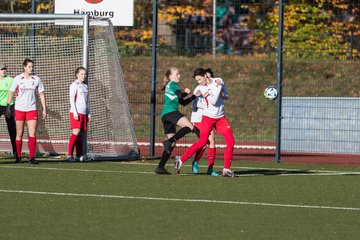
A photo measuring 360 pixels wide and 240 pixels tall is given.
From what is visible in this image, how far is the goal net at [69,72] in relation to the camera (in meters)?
20.2

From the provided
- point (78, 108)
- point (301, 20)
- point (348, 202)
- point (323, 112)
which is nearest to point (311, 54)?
point (301, 20)

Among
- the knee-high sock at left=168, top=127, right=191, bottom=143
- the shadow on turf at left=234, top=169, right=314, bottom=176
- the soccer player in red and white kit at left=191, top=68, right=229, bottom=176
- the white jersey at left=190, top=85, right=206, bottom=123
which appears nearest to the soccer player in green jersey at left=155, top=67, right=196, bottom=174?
the knee-high sock at left=168, top=127, right=191, bottom=143

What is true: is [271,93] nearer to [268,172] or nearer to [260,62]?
A: [268,172]

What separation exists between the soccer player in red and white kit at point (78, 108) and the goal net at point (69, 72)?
0.79 m

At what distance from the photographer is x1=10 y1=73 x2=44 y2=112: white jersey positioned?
1855cm

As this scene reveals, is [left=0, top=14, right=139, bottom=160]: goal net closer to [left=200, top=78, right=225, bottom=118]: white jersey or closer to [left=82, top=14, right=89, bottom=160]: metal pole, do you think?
[left=82, top=14, right=89, bottom=160]: metal pole

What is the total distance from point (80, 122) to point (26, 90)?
1.26 m

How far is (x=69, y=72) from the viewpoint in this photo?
20.9 m

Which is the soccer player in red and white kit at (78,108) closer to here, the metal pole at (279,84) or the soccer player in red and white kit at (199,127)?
the soccer player in red and white kit at (199,127)

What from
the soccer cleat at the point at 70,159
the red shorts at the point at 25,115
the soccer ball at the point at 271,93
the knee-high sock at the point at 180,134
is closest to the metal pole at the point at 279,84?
the soccer ball at the point at 271,93

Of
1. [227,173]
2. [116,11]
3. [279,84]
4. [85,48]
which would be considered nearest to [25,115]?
[85,48]

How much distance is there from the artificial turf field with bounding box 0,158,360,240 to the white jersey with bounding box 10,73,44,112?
106 centimetres

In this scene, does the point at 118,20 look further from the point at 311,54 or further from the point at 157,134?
the point at 311,54

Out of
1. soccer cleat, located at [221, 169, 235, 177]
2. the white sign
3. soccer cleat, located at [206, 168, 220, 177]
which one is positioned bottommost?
soccer cleat, located at [206, 168, 220, 177]
